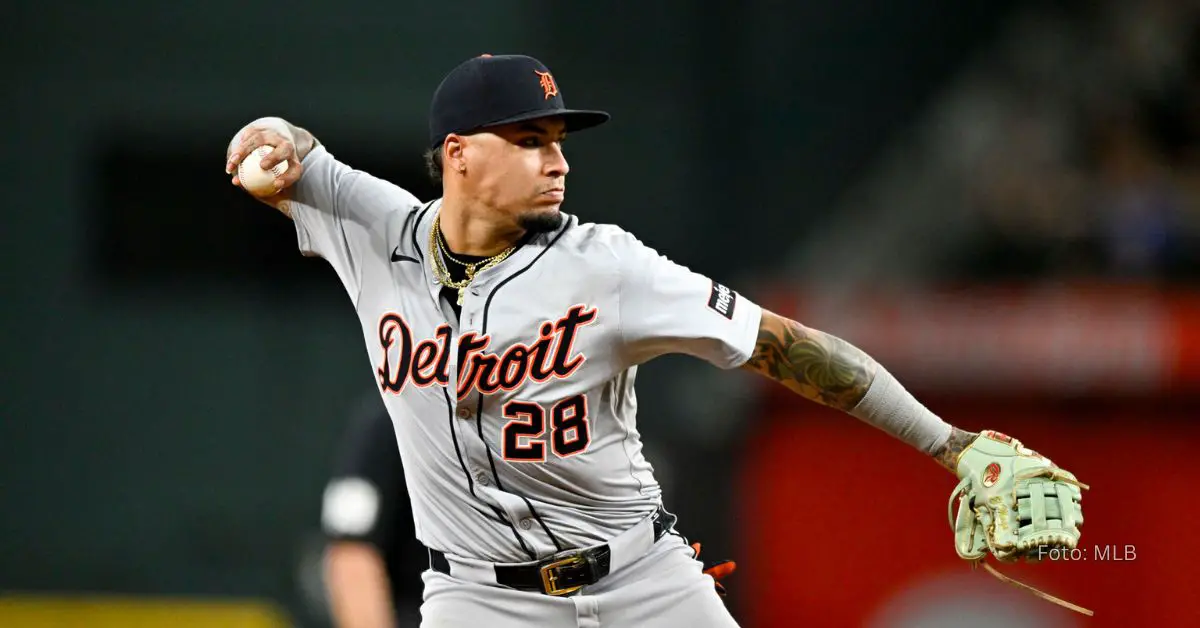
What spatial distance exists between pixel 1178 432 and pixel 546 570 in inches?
164

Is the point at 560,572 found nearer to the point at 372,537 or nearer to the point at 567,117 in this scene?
the point at 372,537

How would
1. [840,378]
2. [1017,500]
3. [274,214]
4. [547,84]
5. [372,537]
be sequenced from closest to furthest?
[1017,500], [840,378], [547,84], [372,537], [274,214]

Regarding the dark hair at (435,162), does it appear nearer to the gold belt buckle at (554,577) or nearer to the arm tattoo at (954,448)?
the gold belt buckle at (554,577)

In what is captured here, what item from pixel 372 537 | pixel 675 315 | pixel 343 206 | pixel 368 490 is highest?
pixel 343 206

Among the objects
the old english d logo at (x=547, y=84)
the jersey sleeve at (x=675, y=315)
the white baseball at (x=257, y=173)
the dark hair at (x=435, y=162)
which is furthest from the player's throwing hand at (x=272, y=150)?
the jersey sleeve at (x=675, y=315)

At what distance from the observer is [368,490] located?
159 inches

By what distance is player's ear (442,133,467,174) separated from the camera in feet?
11.1

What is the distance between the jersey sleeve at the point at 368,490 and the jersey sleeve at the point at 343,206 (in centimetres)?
67

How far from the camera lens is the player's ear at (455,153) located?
339 cm

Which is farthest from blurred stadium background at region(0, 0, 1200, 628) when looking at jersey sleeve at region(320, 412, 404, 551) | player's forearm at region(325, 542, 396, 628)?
player's forearm at region(325, 542, 396, 628)

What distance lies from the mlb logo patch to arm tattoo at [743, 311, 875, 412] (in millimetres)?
83

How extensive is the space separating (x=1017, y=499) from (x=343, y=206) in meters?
1.72

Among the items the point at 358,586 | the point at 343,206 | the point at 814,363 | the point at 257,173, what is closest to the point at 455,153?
the point at 343,206

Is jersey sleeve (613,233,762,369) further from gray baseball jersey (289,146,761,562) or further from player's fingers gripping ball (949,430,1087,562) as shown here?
player's fingers gripping ball (949,430,1087,562)
